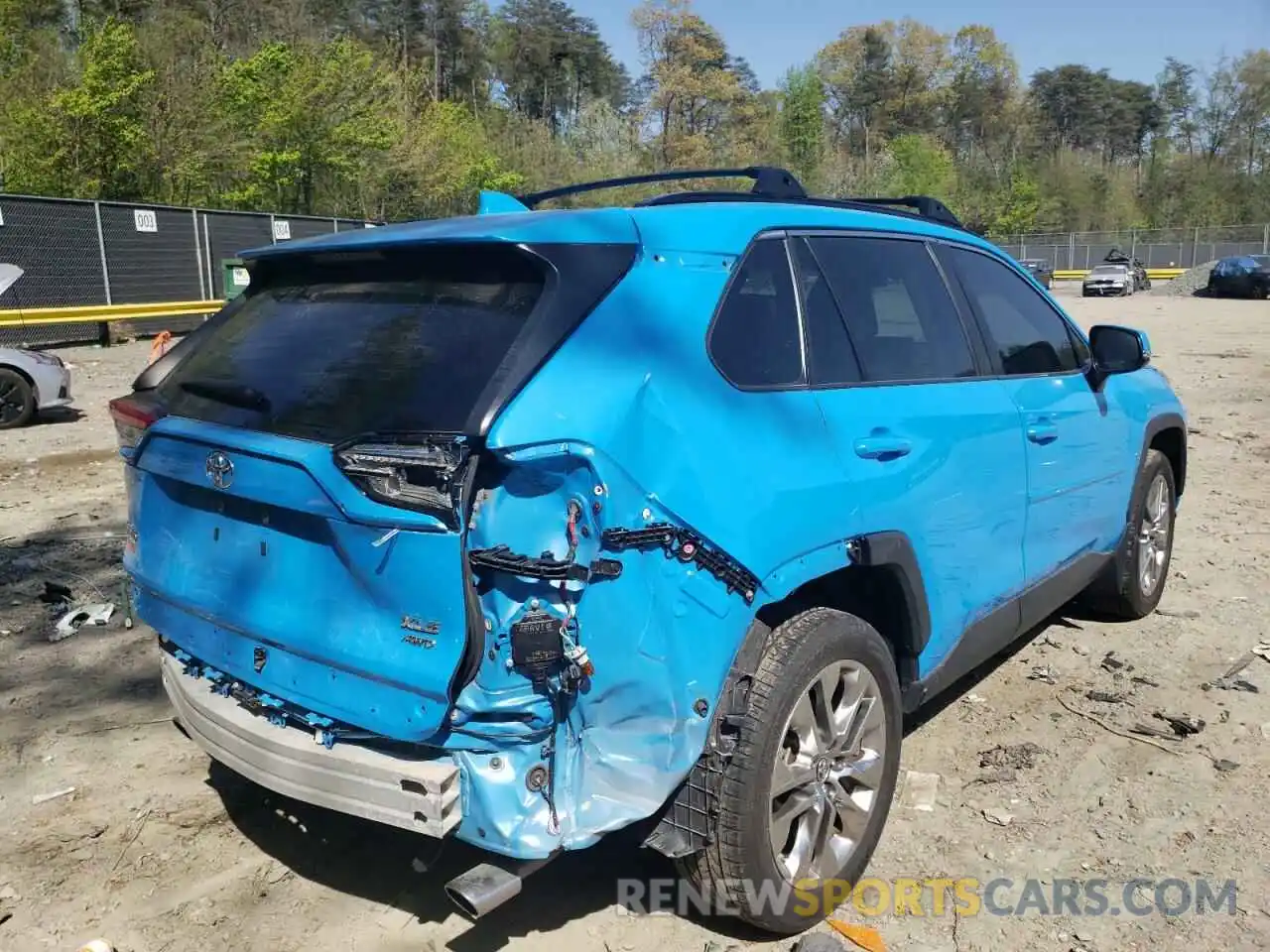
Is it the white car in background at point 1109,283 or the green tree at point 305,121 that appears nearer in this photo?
the green tree at point 305,121

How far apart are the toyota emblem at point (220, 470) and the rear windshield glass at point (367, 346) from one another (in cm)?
10

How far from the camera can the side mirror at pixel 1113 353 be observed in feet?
14.5

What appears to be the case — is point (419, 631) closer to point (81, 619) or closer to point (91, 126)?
point (81, 619)

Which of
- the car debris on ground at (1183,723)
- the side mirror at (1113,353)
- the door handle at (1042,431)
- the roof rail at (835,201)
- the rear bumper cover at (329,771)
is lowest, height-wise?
the car debris on ground at (1183,723)

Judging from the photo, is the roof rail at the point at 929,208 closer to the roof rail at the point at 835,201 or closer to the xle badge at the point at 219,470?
the roof rail at the point at 835,201

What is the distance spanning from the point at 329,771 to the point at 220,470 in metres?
0.81

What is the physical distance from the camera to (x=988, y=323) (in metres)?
3.83

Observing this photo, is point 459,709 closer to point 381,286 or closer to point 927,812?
point 381,286

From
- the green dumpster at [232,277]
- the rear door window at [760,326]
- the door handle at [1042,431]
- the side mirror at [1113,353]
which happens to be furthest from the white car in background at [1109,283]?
the rear door window at [760,326]

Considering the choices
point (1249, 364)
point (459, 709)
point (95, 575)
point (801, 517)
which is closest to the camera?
point (459, 709)

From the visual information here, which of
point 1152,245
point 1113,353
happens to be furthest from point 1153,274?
point 1113,353

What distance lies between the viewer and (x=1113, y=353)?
14.6 feet

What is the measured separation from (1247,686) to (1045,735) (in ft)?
3.63

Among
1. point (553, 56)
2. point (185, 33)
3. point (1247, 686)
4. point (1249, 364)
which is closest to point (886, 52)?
point (553, 56)
